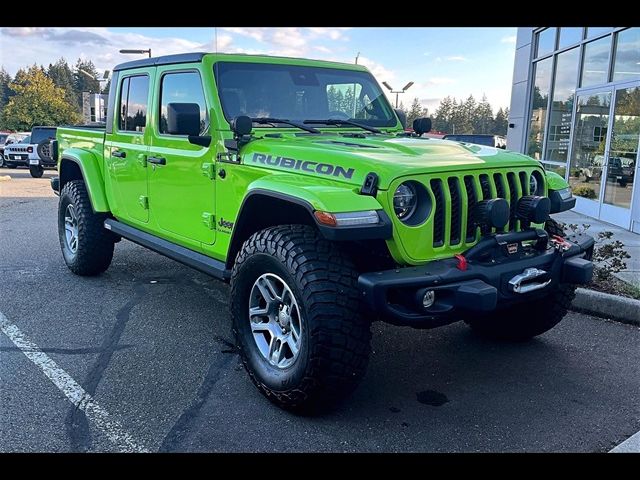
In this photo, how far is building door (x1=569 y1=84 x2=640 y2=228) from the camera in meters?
9.63

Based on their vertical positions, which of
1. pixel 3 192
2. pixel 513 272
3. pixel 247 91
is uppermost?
pixel 247 91

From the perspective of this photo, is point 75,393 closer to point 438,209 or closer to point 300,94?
point 438,209

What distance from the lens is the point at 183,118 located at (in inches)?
157

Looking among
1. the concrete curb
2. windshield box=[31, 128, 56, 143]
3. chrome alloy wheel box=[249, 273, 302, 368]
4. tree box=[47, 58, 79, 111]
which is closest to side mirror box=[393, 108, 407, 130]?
the concrete curb

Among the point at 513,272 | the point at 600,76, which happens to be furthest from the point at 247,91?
the point at 600,76

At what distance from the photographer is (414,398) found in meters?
3.64

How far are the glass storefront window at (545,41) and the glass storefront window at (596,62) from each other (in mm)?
1883

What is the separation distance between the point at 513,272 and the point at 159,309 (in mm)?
3253

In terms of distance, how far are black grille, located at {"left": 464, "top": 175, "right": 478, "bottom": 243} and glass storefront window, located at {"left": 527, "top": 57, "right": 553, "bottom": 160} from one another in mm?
11435

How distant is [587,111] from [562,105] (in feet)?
5.17

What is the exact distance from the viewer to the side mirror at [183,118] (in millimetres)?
3986

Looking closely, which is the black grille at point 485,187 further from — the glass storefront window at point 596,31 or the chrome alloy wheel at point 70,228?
the glass storefront window at point 596,31
